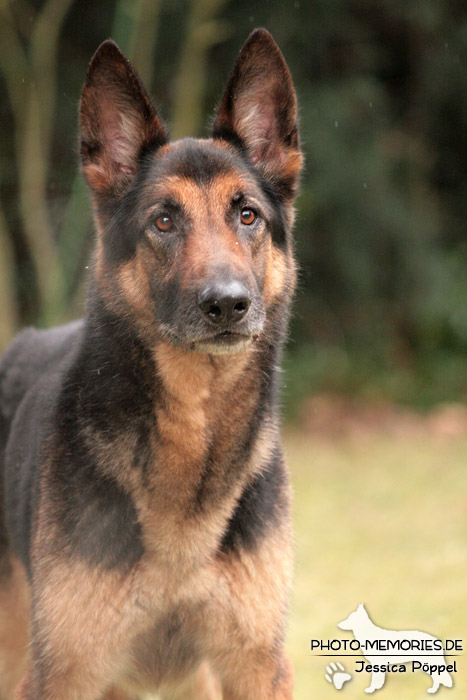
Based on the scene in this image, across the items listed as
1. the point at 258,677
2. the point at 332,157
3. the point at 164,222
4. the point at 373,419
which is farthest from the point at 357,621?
the point at 332,157

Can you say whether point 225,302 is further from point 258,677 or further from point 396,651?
point 396,651

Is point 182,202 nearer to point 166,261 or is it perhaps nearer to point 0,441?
point 166,261

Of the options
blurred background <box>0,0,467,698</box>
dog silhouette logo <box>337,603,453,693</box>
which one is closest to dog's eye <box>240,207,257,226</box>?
dog silhouette logo <box>337,603,453,693</box>

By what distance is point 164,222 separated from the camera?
3631 mm

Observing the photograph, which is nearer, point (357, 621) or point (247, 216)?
point (247, 216)

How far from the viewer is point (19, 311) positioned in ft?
36.5

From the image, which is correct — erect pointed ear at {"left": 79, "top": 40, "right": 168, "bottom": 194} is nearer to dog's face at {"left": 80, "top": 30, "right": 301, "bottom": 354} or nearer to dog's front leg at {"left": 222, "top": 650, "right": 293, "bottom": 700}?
dog's face at {"left": 80, "top": 30, "right": 301, "bottom": 354}

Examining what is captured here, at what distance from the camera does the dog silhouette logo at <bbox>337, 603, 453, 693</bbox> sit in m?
4.92

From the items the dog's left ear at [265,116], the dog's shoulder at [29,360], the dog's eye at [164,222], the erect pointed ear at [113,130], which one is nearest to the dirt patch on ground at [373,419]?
the dog's shoulder at [29,360]

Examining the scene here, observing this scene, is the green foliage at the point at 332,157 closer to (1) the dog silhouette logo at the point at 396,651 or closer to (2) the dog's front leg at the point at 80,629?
(1) the dog silhouette logo at the point at 396,651

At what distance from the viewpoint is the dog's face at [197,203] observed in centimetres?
343

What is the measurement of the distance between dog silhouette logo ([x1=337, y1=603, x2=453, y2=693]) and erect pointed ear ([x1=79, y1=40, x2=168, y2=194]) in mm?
2539

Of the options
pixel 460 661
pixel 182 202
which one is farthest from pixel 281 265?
pixel 460 661

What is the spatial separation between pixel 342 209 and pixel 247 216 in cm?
855
